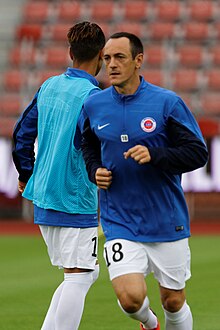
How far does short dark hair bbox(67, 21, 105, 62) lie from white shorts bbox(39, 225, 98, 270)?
47.1 inches

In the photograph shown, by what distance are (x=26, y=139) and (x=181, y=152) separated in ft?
4.50

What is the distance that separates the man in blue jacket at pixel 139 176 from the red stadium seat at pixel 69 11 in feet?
→ 66.4

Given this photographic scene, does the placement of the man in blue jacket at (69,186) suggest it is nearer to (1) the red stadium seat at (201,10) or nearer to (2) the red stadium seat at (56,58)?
(2) the red stadium seat at (56,58)

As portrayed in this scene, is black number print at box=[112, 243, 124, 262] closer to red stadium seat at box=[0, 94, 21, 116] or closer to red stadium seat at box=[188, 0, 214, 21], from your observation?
red stadium seat at box=[0, 94, 21, 116]

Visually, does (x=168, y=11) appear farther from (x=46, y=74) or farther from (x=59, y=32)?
(x=46, y=74)

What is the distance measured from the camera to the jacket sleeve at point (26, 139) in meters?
6.83

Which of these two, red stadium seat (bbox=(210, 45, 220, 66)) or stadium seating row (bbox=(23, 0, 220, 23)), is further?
stadium seating row (bbox=(23, 0, 220, 23))

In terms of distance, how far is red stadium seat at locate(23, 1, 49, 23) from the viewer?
26.3 meters

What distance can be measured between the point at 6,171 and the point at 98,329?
1326 cm

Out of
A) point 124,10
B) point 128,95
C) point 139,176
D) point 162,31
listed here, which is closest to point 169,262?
point 139,176

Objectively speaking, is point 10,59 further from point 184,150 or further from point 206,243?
point 184,150

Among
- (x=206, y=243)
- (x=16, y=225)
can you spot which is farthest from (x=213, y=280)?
(x=16, y=225)

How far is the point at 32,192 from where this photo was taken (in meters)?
6.80

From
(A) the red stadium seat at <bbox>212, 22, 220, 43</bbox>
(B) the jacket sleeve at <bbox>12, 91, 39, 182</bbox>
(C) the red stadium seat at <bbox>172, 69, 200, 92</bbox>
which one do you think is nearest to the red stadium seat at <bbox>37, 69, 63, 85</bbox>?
(C) the red stadium seat at <bbox>172, 69, 200, 92</bbox>
